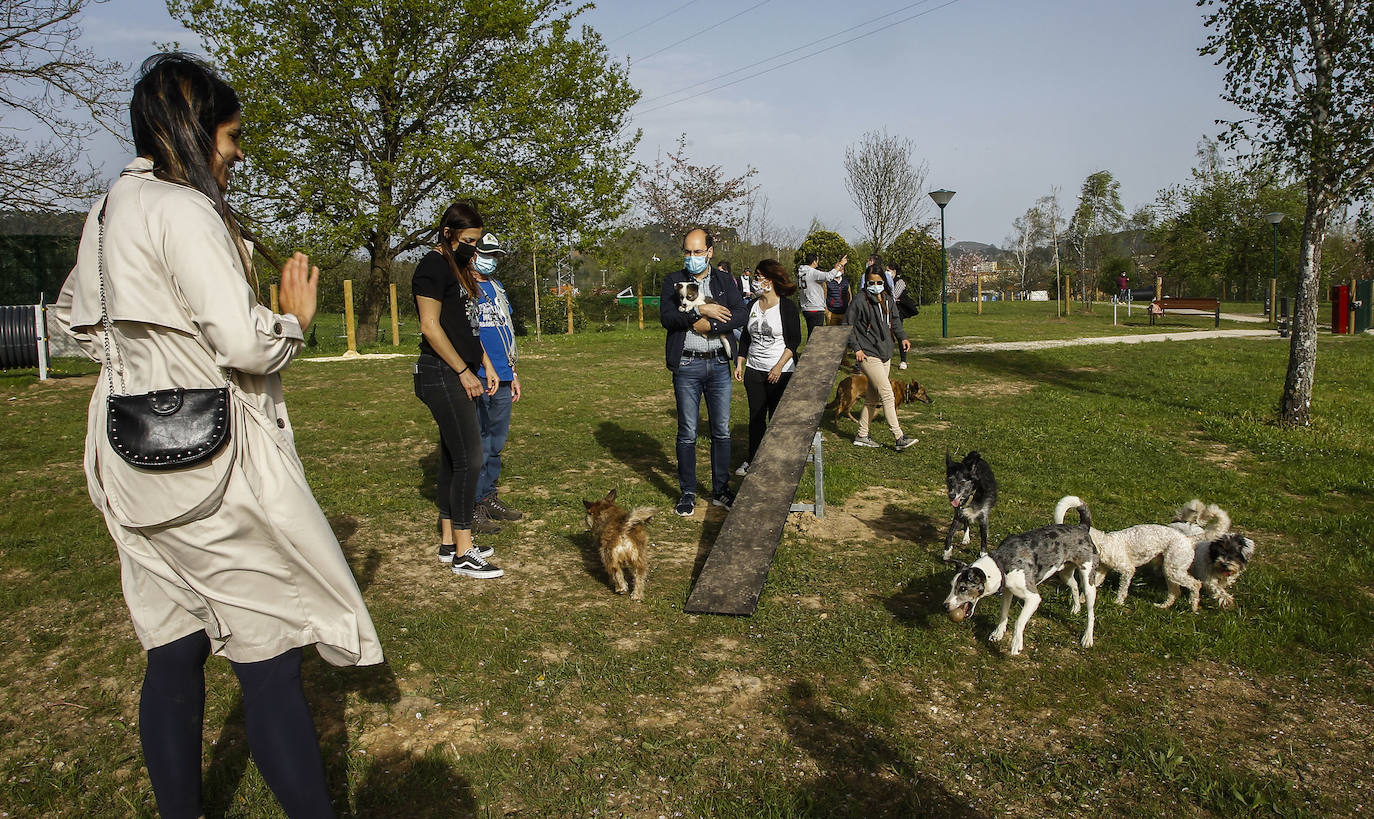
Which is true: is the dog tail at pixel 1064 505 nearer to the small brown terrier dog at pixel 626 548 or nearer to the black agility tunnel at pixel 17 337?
the small brown terrier dog at pixel 626 548

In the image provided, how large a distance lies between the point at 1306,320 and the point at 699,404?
25.6 feet

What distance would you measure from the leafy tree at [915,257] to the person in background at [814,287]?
72.4 ft

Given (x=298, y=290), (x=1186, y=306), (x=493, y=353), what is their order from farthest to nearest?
(x=1186, y=306), (x=493, y=353), (x=298, y=290)

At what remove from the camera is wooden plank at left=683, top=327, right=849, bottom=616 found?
4531mm

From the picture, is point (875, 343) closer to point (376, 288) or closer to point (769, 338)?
point (769, 338)

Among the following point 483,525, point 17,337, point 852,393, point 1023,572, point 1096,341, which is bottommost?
point 483,525

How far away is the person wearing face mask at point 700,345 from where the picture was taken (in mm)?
5895

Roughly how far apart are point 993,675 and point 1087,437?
243 inches

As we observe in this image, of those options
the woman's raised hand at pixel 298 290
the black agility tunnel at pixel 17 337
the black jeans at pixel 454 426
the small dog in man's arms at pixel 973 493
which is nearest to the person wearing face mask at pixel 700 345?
the black jeans at pixel 454 426

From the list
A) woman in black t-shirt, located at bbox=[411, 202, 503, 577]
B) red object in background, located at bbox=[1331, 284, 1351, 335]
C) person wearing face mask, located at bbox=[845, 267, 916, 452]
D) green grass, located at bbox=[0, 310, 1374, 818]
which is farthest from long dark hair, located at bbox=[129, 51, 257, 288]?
red object in background, located at bbox=[1331, 284, 1351, 335]

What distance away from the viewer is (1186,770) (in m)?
3.06

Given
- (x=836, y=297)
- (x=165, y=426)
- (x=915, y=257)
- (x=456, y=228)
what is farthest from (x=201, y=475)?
(x=915, y=257)

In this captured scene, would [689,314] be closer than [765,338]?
Yes

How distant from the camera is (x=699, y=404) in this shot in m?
6.21
